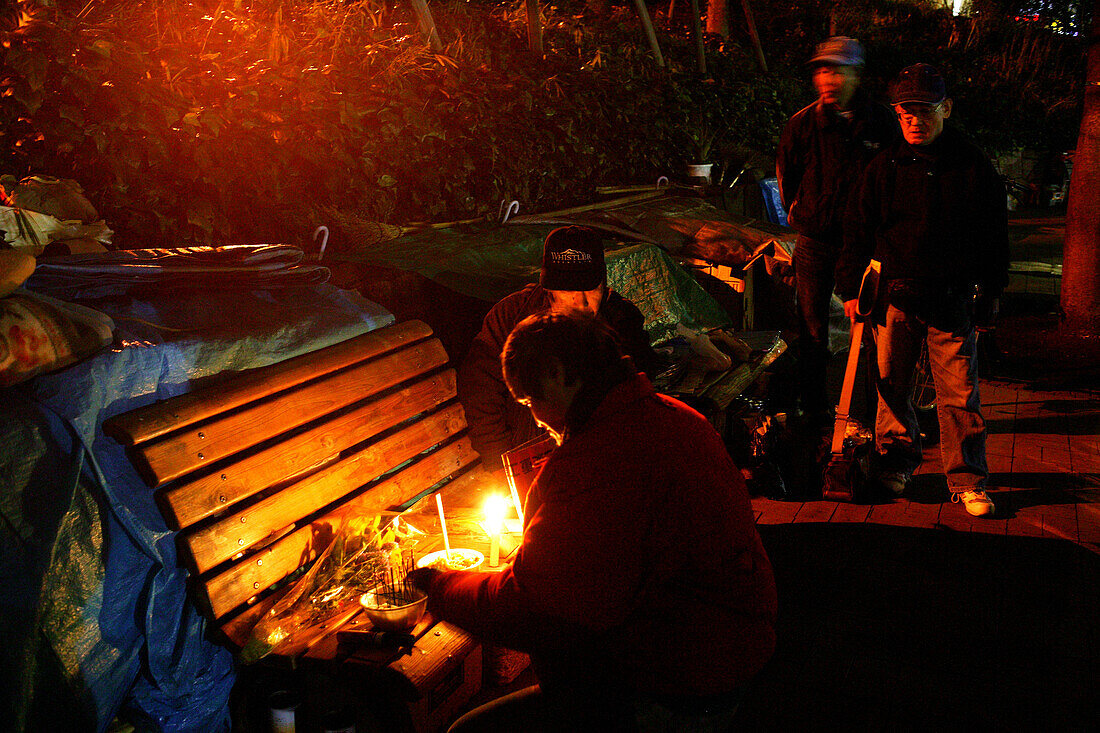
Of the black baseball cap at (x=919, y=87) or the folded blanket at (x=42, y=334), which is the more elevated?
the black baseball cap at (x=919, y=87)

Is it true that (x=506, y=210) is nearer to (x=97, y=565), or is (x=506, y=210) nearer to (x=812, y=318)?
(x=812, y=318)

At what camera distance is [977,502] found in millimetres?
4836

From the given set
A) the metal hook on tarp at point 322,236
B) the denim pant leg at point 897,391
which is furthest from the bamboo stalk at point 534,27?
the denim pant leg at point 897,391

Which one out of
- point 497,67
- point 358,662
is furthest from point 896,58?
point 358,662

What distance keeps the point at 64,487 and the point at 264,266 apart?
4.60 feet

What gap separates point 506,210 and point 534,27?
2.57 metres

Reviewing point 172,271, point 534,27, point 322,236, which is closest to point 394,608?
point 172,271

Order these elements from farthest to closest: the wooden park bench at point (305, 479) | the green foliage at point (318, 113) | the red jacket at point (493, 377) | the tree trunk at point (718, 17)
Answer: the tree trunk at point (718, 17) < the red jacket at point (493, 377) < the green foliage at point (318, 113) < the wooden park bench at point (305, 479)

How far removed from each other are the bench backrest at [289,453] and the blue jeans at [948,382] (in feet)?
8.52

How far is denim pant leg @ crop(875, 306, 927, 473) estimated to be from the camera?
4969 mm

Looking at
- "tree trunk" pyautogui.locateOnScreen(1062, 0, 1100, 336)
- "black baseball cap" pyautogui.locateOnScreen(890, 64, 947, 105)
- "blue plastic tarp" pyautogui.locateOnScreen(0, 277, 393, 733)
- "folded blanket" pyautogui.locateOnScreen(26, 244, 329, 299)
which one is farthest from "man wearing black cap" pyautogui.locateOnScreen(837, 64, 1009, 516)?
"tree trunk" pyautogui.locateOnScreen(1062, 0, 1100, 336)

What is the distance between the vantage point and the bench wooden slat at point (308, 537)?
2.97 metres

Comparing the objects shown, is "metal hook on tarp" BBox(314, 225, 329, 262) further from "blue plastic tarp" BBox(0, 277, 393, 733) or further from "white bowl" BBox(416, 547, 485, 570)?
"white bowl" BBox(416, 547, 485, 570)

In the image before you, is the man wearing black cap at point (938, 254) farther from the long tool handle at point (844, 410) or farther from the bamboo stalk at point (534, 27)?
the bamboo stalk at point (534, 27)
